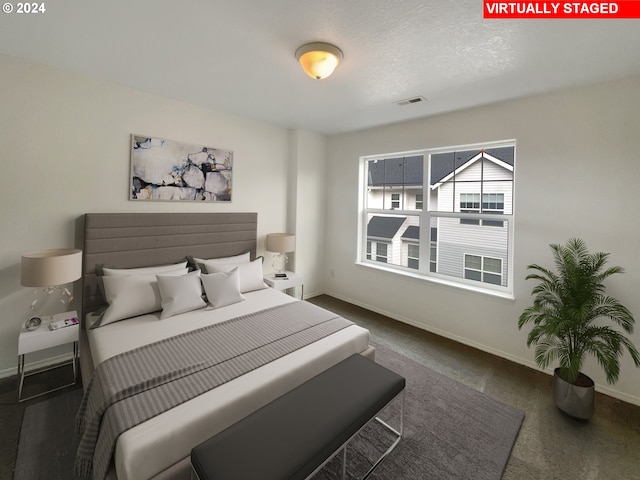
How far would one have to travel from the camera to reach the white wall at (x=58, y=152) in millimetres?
2289

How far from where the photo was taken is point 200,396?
1.55 meters

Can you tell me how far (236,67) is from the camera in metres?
2.32

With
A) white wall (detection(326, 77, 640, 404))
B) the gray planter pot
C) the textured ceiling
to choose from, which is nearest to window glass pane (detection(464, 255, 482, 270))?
white wall (detection(326, 77, 640, 404))

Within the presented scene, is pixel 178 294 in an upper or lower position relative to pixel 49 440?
upper

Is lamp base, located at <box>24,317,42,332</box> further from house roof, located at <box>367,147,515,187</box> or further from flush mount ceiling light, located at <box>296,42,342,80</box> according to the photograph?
house roof, located at <box>367,147,515,187</box>

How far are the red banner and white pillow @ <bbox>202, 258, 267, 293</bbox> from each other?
9.52ft

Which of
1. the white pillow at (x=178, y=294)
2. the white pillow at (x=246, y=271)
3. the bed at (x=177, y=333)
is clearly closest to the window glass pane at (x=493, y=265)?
the bed at (x=177, y=333)

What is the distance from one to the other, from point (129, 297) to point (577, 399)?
142 inches

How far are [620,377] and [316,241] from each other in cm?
364

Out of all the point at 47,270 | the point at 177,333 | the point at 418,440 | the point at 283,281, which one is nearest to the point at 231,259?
the point at 283,281

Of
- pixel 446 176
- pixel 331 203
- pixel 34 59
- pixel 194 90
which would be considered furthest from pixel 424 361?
pixel 34 59

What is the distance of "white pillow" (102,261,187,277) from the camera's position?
256 cm

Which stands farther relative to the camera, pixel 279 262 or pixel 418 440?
pixel 279 262

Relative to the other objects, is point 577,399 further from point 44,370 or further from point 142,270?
point 44,370
